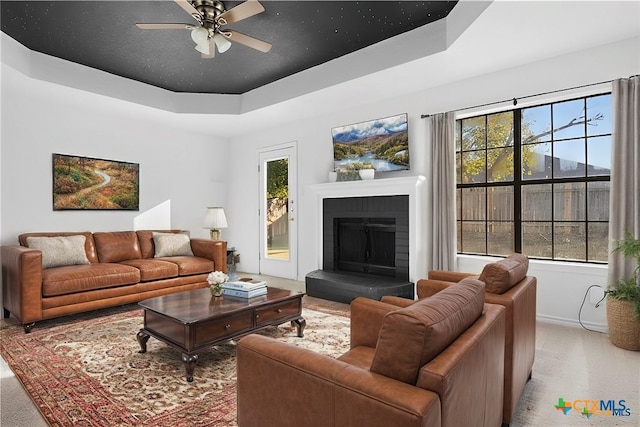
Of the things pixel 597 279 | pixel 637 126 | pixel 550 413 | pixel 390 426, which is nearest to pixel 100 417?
pixel 390 426

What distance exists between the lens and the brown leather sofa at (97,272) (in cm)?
353

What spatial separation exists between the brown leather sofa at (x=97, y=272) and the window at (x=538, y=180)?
3.44 meters

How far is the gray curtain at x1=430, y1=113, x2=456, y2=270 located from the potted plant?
4.90 ft

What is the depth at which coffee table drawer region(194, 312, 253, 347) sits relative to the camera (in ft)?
8.49

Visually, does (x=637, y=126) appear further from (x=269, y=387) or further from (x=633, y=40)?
(x=269, y=387)

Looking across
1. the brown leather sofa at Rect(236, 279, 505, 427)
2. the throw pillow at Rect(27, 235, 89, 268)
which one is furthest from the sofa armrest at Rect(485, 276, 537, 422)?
the throw pillow at Rect(27, 235, 89, 268)

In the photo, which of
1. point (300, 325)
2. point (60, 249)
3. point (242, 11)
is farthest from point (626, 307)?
point (60, 249)

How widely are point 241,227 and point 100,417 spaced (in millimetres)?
4934

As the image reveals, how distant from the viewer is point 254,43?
3.31 m

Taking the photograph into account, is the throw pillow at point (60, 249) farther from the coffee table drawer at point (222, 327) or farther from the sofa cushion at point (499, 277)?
the sofa cushion at point (499, 277)

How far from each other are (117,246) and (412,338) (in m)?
4.74

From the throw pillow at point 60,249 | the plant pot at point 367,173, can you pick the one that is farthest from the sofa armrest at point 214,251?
the plant pot at point 367,173

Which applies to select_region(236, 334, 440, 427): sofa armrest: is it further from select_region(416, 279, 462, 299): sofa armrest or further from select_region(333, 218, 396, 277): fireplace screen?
select_region(333, 218, 396, 277): fireplace screen

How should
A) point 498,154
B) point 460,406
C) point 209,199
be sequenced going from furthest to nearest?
point 209,199, point 498,154, point 460,406
